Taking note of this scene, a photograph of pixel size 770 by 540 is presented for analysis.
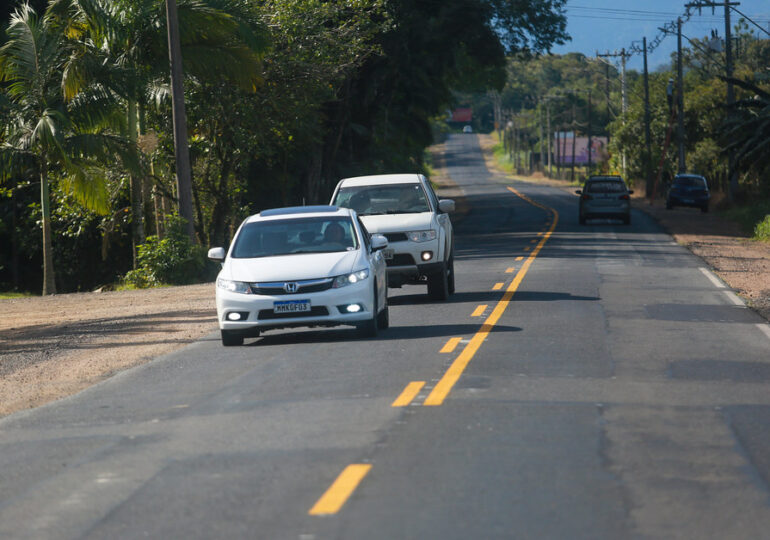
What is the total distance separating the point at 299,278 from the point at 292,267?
0.28 meters

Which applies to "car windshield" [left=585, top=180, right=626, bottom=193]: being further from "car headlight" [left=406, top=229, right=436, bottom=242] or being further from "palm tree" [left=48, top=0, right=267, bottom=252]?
"car headlight" [left=406, top=229, right=436, bottom=242]

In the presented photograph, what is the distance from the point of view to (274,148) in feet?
120

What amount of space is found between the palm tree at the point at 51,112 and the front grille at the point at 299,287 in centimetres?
1337

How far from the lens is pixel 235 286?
14352 millimetres

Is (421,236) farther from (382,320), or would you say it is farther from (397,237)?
(382,320)

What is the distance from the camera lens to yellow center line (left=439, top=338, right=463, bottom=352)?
13.2 m

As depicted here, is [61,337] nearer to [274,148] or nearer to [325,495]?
[325,495]

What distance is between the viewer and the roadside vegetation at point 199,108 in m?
27.3

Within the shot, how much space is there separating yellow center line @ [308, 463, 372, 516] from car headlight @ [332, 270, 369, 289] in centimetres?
663

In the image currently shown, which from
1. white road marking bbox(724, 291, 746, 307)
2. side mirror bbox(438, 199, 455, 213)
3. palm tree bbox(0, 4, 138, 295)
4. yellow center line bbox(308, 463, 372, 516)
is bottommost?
white road marking bbox(724, 291, 746, 307)

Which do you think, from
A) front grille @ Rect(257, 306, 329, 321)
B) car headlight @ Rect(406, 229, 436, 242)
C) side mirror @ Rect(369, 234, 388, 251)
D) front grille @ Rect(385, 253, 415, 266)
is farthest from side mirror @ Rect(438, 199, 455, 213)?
front grille @ Rect(257, 306, 329, 321)

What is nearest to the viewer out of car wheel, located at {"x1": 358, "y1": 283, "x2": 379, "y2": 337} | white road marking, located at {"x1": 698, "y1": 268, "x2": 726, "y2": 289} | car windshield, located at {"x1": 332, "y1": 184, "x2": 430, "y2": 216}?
car wheel, located at {"x1": 358, "y1": 283, "x2": 379, "y2": 337}

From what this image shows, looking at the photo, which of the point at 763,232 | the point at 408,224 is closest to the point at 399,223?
the point at 408,224

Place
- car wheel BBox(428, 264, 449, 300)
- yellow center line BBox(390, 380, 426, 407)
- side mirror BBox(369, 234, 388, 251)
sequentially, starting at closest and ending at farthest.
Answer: yellow center line BBox(390, 380, 426, 407), side mirror BBox(369, 234, 388, 251), car wheel BBox(428, 264, 449, 300)
